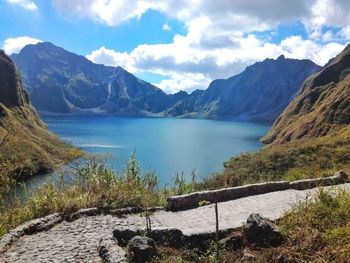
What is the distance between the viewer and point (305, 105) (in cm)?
12925

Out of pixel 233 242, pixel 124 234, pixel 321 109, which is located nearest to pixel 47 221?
pixel 124 234

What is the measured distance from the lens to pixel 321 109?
329 feet

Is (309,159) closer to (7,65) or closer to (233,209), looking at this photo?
(233,209)

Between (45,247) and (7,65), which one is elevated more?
(7,65)

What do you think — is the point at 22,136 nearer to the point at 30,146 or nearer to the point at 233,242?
A: the point at 30,146

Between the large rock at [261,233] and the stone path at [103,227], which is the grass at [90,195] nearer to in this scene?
the stone path at [103,227]

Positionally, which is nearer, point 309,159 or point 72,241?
point 72,241

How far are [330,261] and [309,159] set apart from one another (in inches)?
1479

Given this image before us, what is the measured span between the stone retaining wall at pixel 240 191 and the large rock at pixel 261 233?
4.19 meters

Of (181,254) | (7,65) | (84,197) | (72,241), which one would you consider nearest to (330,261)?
(181,254)

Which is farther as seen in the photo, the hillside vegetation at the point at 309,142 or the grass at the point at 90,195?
the hillside vegetation at the point at 309,142

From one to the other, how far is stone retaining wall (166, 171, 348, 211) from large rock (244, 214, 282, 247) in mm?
4192

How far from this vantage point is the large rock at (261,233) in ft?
32.6

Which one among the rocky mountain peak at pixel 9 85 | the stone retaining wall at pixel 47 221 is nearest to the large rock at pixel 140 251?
the stone retaining wall at pixel 47 221
